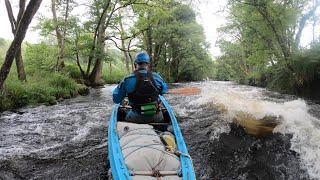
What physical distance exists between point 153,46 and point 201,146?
22335 mm

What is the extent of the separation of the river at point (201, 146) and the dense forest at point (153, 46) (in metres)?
1.83

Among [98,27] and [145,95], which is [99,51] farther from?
[145,95]

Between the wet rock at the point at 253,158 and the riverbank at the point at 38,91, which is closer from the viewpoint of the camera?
the wet rock at the point at 253,158

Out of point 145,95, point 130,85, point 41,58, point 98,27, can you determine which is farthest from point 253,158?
point 41,58

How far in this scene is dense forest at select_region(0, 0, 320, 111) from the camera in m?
11.5

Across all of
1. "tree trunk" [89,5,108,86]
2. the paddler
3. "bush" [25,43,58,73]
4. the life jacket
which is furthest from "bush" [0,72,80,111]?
the life jacket

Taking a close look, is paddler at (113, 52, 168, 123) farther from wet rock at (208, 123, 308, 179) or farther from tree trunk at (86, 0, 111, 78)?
tree trunk at (86, 0, 111, 78)

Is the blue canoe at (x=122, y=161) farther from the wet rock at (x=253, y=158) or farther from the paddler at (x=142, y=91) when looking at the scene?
the wet rock at (x=253, y=158)

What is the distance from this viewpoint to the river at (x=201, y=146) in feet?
17.5

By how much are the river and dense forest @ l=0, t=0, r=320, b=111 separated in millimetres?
1827

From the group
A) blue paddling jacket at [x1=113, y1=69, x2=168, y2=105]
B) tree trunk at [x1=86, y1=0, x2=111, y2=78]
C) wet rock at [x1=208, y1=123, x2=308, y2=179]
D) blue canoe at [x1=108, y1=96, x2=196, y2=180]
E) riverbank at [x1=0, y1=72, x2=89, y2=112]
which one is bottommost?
wet rock at [x1=208, y1=123, x2=308, y2=179]

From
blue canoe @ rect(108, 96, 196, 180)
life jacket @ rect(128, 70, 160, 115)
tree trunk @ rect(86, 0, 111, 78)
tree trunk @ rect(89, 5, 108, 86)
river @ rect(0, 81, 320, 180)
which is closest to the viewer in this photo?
blue canoe @ rect(108, 96, 196, 180)

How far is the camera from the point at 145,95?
581 centimetres

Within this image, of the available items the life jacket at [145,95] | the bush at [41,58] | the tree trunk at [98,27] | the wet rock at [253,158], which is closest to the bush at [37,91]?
the bush at [41,58]
